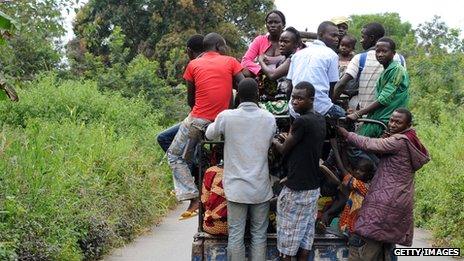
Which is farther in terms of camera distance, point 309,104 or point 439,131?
point 439,131

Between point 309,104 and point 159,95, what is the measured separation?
1659 cm

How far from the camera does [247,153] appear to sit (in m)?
6.12

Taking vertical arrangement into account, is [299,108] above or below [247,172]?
above

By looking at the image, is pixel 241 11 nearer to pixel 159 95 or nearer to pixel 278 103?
pixel 159 95

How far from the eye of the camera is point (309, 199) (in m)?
6.06

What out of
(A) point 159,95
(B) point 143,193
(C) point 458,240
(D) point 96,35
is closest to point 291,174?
(C) point 458,240

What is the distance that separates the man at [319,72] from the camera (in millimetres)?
6398

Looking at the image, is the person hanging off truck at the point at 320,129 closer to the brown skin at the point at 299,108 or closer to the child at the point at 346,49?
the brown skin at the point at 299,108

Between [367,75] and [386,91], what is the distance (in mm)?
533

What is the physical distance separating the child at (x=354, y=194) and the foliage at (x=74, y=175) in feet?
9.83

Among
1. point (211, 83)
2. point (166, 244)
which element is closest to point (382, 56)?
point (211, 83)

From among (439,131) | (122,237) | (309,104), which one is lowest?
(122,237)

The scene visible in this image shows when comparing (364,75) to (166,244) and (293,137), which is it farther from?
(166,244)

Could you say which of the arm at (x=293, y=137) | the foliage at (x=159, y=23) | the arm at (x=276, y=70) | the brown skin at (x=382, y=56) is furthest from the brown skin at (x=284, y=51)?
the foliage at (x=159, y=23)
